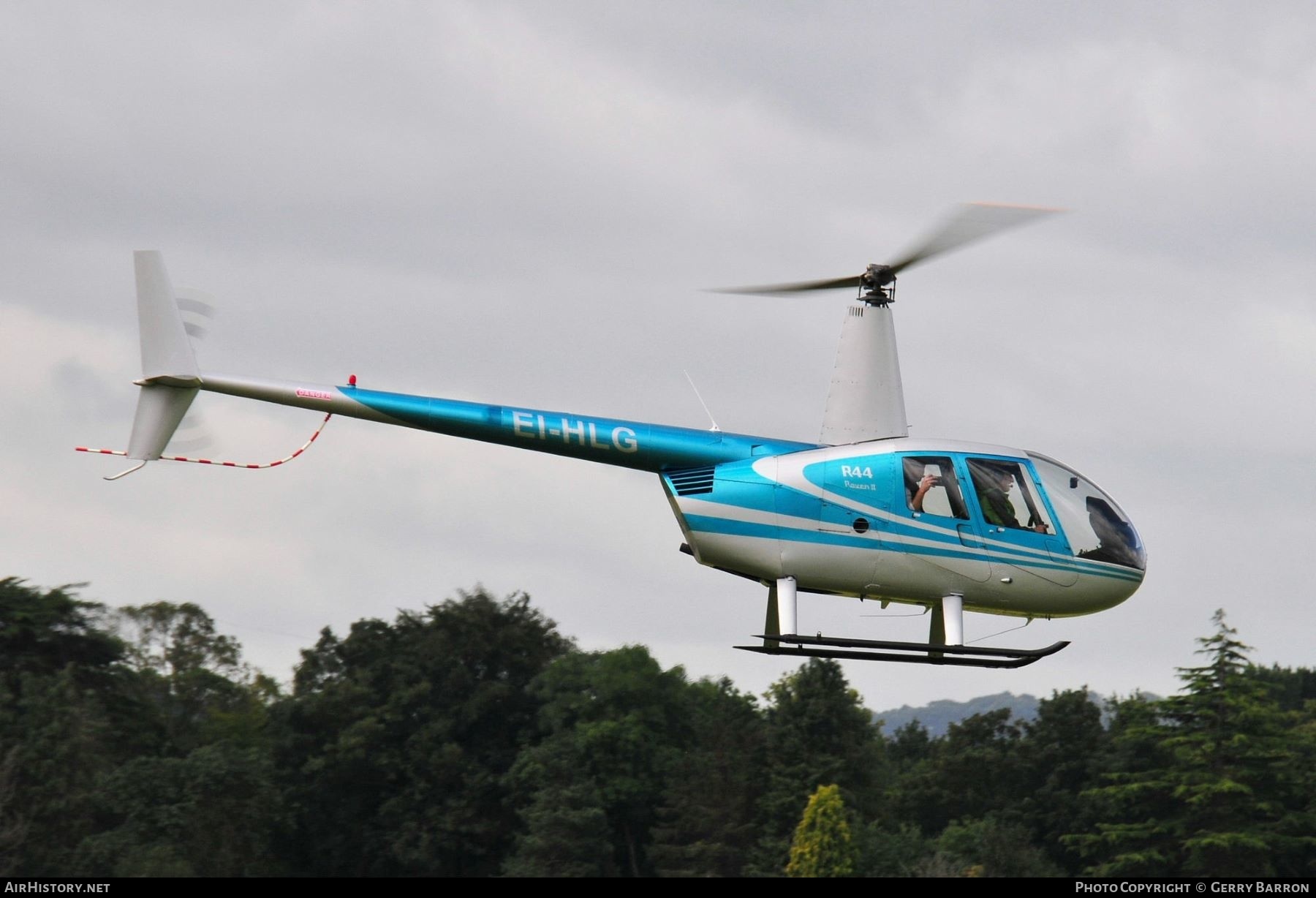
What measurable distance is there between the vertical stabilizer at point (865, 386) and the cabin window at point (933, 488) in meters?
0.72

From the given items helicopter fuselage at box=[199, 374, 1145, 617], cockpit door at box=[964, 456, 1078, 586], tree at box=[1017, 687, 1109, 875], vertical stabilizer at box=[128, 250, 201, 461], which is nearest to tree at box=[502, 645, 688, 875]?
tree at box=[1017, 687, 1109, 875]

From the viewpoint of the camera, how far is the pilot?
1848 cm

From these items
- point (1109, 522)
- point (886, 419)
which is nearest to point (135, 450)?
point (886, 419)

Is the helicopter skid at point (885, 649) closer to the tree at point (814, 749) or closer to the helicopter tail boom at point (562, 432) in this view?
the helicopter tail boom at point (562, 432)

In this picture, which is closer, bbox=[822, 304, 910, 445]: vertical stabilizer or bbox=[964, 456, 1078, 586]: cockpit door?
bbox=[964, 456, 1078, 586]: cockpit door

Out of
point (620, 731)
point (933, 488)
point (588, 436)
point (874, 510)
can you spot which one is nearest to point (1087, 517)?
point (933, 488)

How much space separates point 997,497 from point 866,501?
146 centimetres

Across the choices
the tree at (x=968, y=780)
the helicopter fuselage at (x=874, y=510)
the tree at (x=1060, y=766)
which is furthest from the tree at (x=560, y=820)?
the helicopter fuselage at (x=874, y=510)

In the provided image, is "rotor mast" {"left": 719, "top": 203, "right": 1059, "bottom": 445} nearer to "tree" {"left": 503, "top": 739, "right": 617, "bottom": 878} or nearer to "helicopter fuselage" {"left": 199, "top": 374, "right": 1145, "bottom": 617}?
"helicopter fuselage" {"left": 199, "top": 374, "right": 1145, "bottom": 617}

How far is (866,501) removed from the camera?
60.2 feet

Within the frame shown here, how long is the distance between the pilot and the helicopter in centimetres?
2

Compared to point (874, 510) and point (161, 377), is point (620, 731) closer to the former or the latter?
point (161, 377)
